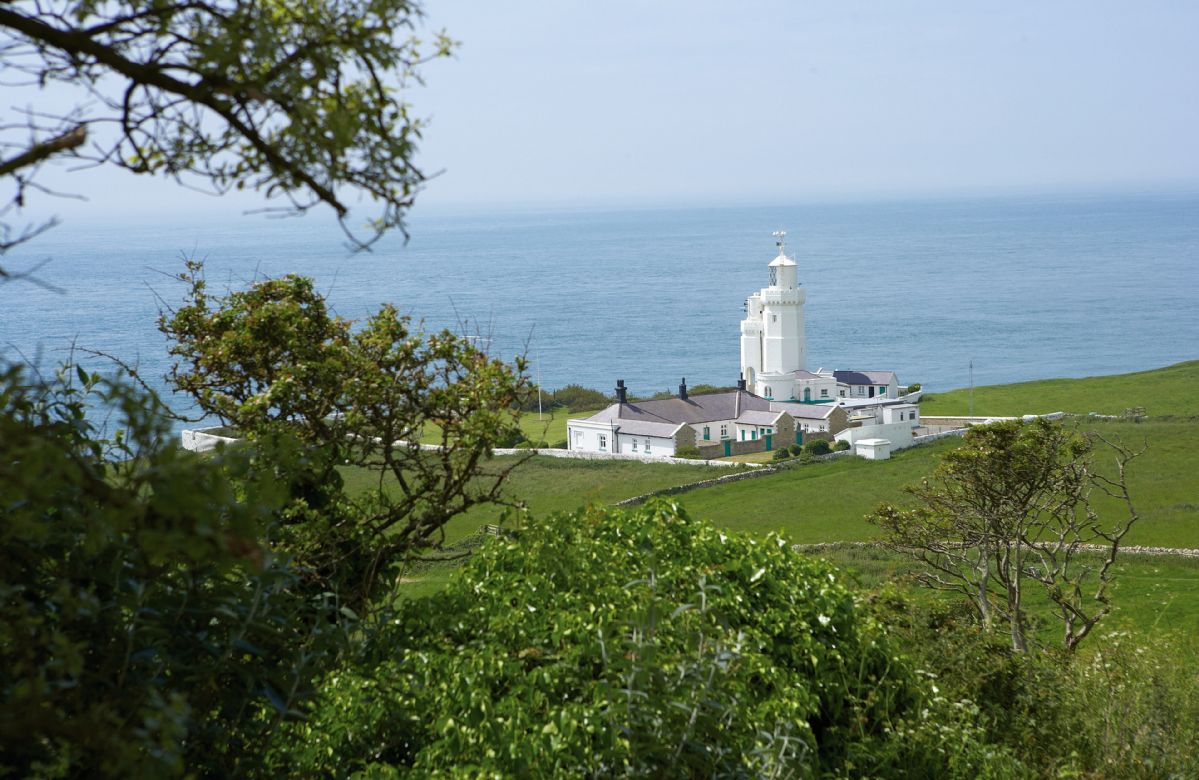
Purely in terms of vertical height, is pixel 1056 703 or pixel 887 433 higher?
pixel 1056 703

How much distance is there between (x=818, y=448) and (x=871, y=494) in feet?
33.6

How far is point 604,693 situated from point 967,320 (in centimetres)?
12935

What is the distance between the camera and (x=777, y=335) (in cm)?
6412

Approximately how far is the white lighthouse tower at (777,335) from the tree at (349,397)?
2178 inches

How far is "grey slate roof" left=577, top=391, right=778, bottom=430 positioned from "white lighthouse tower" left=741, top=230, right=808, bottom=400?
7.15 meters

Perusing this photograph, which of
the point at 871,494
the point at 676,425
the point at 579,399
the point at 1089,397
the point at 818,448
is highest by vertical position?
the point at 676,425

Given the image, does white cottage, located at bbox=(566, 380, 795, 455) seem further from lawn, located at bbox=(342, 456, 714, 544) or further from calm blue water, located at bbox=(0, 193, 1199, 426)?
calm blue water, located at bbox=(0, 193, 1199, 426)

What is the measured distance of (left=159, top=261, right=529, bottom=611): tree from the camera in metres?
8.32

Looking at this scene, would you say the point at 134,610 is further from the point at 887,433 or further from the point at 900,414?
the point at 900,414

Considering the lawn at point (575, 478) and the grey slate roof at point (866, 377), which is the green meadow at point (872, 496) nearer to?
the lawn at point (575, 478)

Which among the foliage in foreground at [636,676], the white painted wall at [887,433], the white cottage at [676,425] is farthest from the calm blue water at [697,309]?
the foliage in foreground at [636,676]

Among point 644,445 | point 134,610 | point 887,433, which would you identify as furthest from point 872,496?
point 134,610

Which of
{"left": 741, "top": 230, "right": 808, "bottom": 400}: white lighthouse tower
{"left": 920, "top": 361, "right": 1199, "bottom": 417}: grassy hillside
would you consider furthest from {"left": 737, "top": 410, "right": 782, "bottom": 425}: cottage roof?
{"left": 920, "top": 361, "right": 1199, "bottom": 417}: grassy hillside

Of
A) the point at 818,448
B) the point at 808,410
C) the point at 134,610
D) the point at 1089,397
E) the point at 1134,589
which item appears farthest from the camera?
the point at 1089,397
